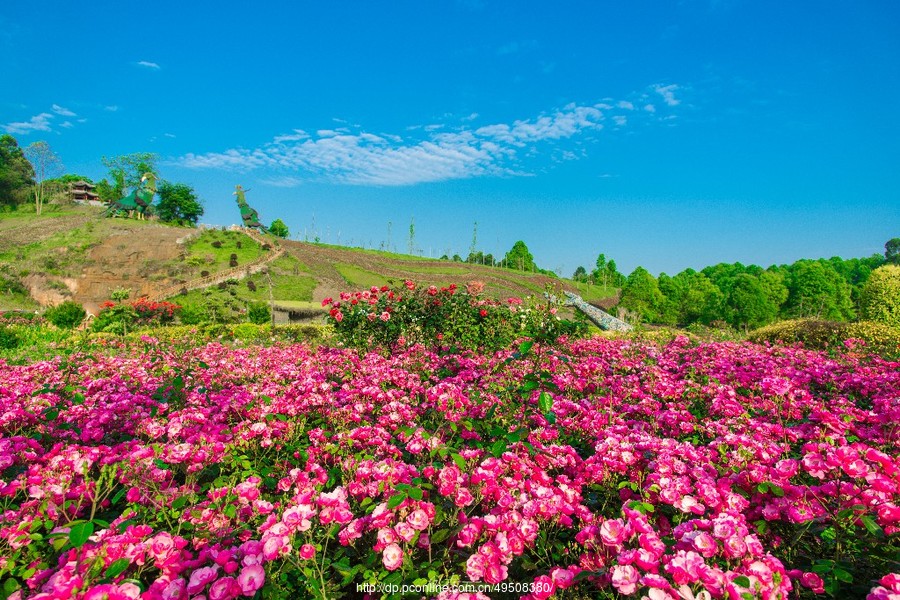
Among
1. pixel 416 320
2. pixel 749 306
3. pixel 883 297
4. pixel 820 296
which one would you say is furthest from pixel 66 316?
pixel 820 296

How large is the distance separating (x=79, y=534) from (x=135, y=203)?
65030mm

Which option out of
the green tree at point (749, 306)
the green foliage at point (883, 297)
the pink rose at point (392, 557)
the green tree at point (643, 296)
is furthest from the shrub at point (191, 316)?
the green tree at point (749, 306)

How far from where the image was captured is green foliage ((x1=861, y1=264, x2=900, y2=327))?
51.6 ft

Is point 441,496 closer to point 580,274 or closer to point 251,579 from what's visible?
point 251,579

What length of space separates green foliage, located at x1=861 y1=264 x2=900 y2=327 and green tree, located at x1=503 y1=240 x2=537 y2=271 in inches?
2430

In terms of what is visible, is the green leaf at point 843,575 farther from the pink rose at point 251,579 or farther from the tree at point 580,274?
the tree at point 580,274

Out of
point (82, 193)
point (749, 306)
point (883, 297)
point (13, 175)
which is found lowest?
point (749, 306)

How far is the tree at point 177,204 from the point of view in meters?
62.4

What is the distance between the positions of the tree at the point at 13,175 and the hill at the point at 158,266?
25.8 feet

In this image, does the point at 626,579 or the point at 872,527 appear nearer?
the point at 626,579

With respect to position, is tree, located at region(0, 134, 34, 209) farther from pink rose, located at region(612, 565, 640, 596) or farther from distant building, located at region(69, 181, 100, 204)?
pink rose, located at region(612, 565, 640, 596)

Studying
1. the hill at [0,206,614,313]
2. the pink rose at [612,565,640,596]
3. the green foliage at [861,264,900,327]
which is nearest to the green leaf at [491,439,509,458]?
the pink rose at [612,565,640,596]

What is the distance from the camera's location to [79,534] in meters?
1.68

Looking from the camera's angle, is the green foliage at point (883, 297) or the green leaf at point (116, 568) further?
the green foliage at point (883, 297)
